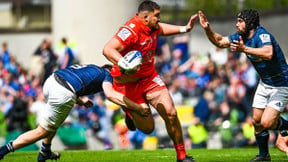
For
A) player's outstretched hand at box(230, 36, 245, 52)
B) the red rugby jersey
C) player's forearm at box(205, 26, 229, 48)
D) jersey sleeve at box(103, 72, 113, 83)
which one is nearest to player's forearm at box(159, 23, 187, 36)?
the red rugby jersey

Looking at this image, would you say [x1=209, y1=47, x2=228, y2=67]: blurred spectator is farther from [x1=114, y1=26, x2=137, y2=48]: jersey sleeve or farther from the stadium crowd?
[x1=114, y1=26, x2=137, y2=48]: jersey sleeve

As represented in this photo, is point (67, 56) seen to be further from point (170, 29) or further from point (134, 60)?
point (134, 60)

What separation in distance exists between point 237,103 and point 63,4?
8746 millimetres

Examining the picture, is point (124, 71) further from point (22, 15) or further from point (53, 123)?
point (22, 15)

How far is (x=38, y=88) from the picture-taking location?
71.9 ft

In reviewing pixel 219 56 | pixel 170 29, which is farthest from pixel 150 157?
pixel 219 56

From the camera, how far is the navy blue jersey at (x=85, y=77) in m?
10.2

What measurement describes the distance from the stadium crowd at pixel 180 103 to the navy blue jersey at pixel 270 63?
6.16m

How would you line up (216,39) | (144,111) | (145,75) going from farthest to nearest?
(216,39) < (145,75) < (144,111)

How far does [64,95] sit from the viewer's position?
1010 centimetres

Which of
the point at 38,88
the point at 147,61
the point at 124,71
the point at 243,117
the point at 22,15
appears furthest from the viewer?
the point at 22,15

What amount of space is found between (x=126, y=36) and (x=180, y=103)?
993cm

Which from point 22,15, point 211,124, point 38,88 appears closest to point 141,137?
point 211,124

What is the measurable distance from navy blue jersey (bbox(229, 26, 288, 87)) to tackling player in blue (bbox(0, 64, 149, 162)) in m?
2.17
